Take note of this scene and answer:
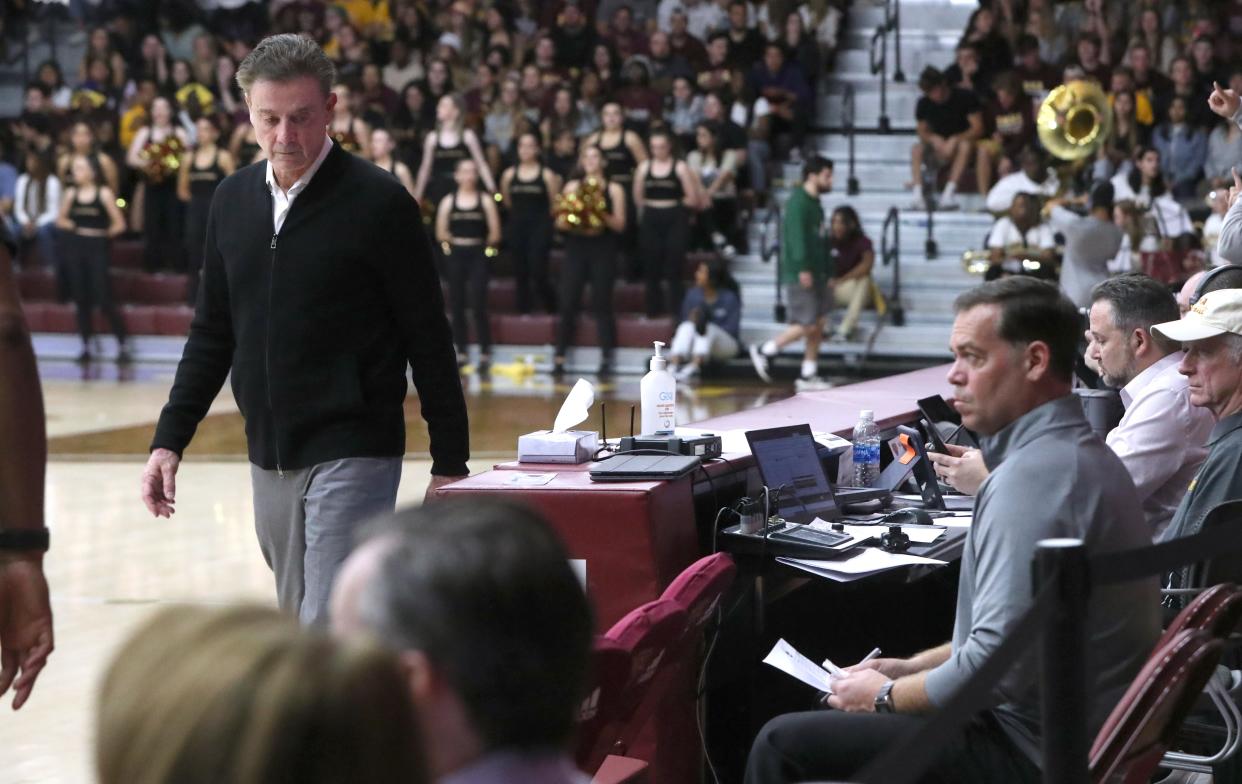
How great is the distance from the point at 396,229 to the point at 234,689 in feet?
8.63

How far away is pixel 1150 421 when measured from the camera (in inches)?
176

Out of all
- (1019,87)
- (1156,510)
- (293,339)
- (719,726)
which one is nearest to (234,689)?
(293,339)

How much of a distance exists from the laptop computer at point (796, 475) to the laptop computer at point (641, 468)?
32 centimetres

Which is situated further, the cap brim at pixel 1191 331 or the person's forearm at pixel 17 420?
the cap brim at pixel 1191 331

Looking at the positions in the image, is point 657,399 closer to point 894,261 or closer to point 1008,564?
point 1008,564

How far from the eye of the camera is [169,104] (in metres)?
17.0

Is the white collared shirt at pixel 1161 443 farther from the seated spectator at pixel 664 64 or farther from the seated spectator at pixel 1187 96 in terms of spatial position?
the seated spectator at pixel 664 64

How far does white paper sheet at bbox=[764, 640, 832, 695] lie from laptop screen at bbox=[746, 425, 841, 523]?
2.61ft

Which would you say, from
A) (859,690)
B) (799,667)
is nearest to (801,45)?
(799,667)

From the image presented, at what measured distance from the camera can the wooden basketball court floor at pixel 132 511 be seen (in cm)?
506

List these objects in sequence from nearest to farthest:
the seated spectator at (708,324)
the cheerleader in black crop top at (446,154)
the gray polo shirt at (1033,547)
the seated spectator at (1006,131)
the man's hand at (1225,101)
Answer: the gray polo shirt at (1033,547)
the man's hand at (1225,101)
the seated spectator at (708,324)
the seated spectator at (1006,131)
the cheerleader in black crop top at (446,154)

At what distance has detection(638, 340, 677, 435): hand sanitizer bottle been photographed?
4.50m

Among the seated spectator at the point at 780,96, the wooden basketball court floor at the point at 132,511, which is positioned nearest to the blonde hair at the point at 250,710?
the wooden basketball court floor at the point at 132,511

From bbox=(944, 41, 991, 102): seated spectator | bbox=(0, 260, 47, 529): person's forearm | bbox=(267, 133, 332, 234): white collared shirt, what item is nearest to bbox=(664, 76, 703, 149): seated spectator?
bbox=(944, 41, 991, 102): seated spectator
